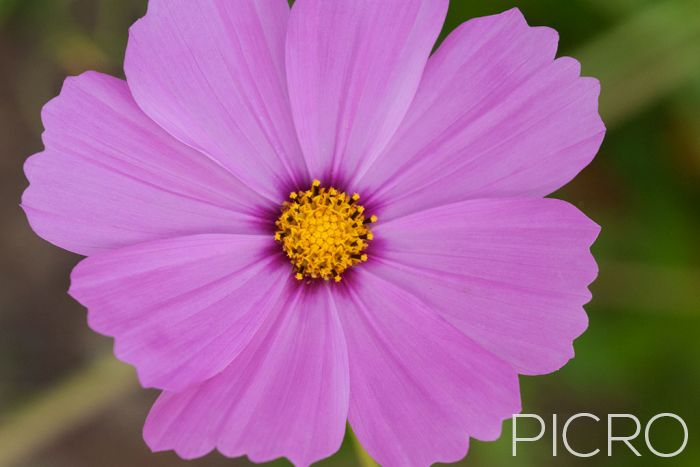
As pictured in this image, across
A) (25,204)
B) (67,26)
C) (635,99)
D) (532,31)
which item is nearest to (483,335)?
(532,31)

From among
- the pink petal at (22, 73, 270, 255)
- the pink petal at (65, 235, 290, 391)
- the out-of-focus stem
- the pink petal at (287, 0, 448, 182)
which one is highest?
the pink petal at (287, 0, 448, 182)

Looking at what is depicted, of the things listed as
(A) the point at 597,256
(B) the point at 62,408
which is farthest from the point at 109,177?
(A) the point at 597,256

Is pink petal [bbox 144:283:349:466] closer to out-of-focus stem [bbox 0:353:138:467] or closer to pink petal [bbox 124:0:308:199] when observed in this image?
pink petal [bbox 124:0:308:199]

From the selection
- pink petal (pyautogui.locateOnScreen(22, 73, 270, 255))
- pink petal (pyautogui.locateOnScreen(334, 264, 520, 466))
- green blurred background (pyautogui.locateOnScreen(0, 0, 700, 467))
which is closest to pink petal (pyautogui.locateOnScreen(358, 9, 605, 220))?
pink petal (pyautogui.locateOnScreen(334, 264, 520, 466))

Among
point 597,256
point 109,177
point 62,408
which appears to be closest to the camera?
point 109,177

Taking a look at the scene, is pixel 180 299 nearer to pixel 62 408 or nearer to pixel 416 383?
pixel 416 383

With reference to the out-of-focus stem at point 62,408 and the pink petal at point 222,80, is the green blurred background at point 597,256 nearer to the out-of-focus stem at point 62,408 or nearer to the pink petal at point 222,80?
the out-of-focus stem at point 62,408
